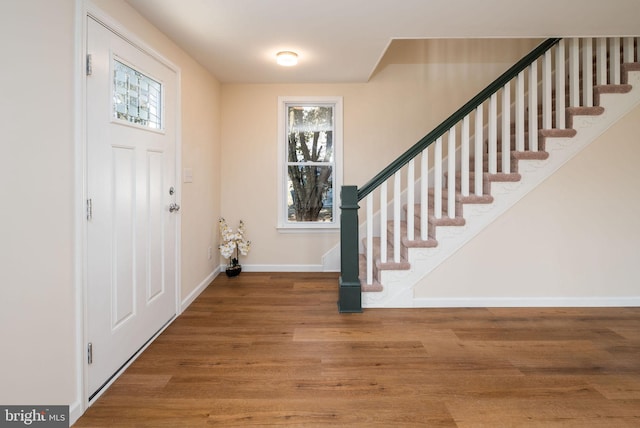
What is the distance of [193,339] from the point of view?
103 inches

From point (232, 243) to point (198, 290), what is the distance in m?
0.78

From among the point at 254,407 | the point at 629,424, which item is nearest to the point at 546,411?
the point at 629,424

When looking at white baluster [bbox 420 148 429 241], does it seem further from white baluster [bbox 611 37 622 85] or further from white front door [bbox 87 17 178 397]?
white front door [bbox 87 17 178 397]

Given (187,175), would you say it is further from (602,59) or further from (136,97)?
(602,59)

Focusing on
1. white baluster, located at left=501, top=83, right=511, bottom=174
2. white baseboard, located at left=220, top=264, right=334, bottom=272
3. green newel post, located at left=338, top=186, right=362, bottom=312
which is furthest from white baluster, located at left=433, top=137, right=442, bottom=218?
white baseboard, located at left=220, top=264, right=334, bottom=272

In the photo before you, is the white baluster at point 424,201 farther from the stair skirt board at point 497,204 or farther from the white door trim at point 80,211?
the white door trim at point 80,211

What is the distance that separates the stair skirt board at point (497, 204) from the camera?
3143 mm

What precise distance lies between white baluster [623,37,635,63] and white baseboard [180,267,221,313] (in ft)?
14.5

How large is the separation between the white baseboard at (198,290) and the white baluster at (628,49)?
4417 mm

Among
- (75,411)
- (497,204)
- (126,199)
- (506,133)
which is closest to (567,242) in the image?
(497,204)

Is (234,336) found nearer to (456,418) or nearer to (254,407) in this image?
(254,407)

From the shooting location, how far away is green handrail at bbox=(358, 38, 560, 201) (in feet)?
10.2

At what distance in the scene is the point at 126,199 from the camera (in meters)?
2.21

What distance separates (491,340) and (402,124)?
8.71ft
